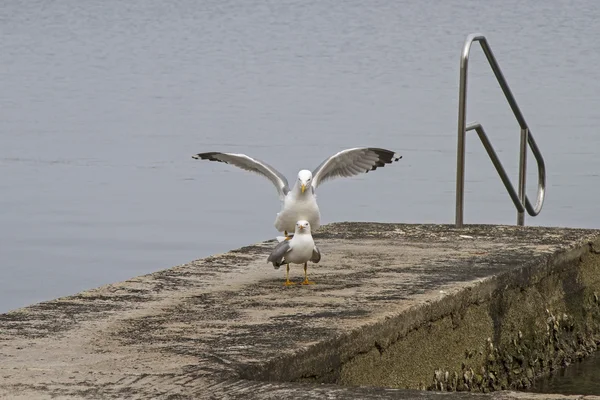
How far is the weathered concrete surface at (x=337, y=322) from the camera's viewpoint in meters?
4.70

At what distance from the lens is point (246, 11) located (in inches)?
1780

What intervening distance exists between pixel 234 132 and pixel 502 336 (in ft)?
33.0

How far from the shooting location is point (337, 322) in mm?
5410

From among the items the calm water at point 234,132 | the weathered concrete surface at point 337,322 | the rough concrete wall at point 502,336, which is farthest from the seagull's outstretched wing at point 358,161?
the calm water at point 234,132

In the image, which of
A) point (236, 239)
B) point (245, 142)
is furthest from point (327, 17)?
point (236, 239)

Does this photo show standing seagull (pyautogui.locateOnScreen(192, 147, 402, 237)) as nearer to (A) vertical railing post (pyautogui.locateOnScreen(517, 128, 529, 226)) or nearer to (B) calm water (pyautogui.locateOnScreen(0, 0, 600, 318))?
(A) vertical railing post (pyautogui.locateOnScreen(517, 128, 529, 226))

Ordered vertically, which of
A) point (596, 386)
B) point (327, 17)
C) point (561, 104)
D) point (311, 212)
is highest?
point (327, 17)

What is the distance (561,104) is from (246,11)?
87.9ft

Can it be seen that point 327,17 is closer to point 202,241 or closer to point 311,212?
point 202,241

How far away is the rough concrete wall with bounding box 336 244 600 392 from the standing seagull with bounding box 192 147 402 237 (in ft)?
2.49

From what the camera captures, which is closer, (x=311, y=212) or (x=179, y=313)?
(x=179, y=313)

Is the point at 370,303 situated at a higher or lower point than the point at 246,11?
lower

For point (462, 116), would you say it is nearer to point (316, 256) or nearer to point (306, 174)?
point (306, 174)

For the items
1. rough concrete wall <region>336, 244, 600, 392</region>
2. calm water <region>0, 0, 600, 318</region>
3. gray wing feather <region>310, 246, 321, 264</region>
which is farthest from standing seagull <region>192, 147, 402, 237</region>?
calm water <region>0, 0, 600, 318</region>
